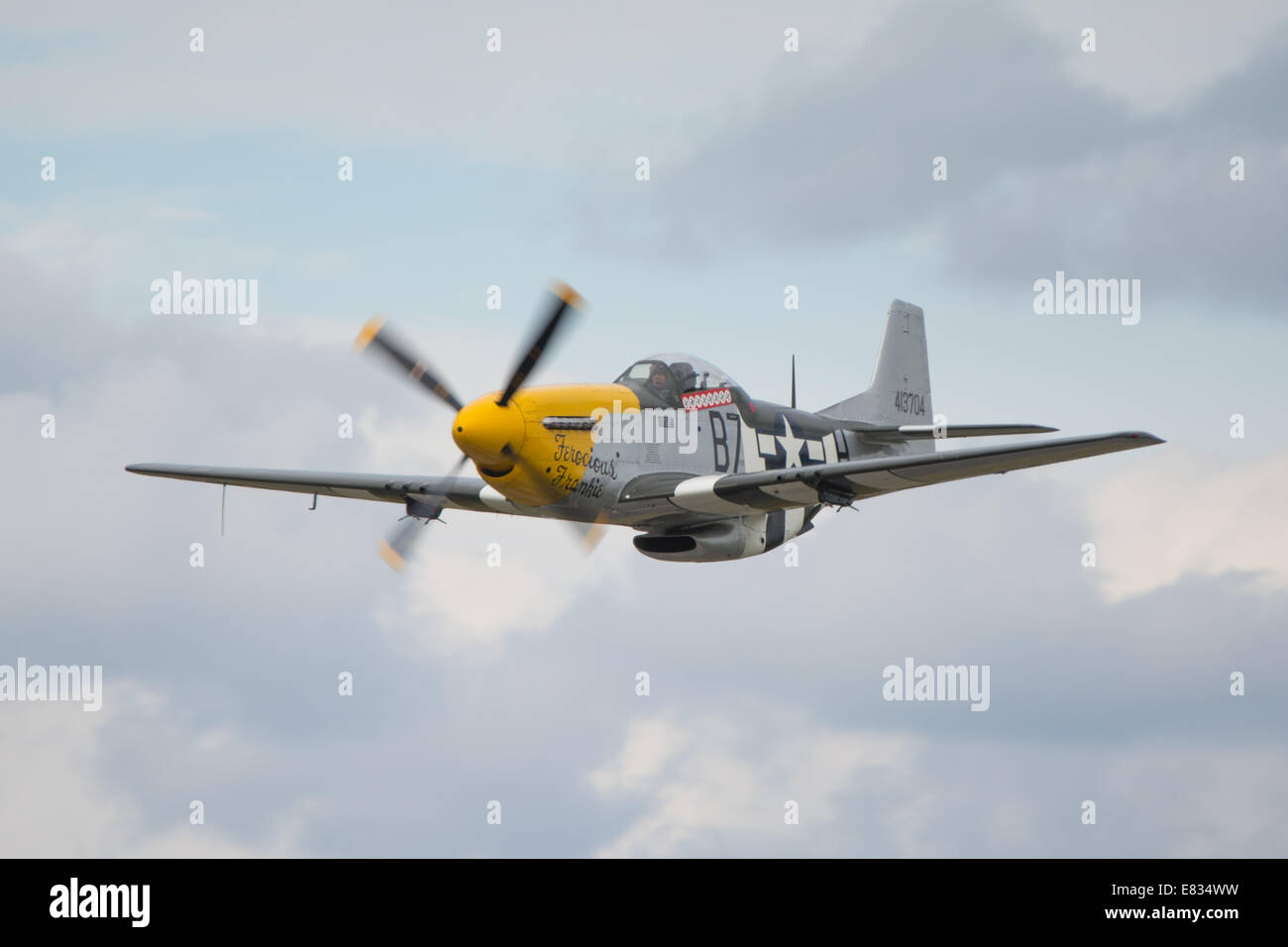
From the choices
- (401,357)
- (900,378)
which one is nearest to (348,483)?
(401,357)

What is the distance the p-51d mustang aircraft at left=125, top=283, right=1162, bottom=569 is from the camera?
70.4ft

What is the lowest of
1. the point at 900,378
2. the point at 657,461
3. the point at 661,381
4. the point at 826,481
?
the point at 826,481

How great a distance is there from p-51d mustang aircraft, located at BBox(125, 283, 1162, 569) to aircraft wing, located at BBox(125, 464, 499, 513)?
0.12ft

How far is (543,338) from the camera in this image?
70.0 feet

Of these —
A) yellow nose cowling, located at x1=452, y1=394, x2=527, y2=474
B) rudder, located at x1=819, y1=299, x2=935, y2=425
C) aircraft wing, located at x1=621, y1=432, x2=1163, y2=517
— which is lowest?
aircraft wing, located at x1=621, y1=432, x2=1163, y2=517

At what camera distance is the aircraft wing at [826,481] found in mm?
21719

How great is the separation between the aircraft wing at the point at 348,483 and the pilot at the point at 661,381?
2876mm

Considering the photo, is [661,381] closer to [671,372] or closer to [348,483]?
[671,372]

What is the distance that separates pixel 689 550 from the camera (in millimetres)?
25000

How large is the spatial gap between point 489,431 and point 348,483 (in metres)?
6.23

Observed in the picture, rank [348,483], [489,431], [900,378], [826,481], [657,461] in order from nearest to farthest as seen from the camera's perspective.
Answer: [489,431] → [826,481] → [657,461] → [348,483] → [900,378]

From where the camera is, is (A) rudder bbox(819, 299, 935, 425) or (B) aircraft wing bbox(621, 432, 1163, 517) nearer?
(B) aircraft wing bbox(621, 432, 1163, 517)

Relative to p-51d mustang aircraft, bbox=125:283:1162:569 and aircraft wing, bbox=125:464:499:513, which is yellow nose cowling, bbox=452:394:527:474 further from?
aircraft wing, bbox=125:464:499:513

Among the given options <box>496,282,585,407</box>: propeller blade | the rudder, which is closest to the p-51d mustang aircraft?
<box>496,282,585,407</box>: propeller blade
